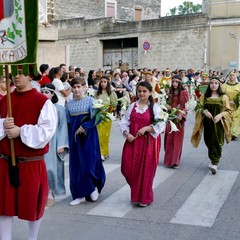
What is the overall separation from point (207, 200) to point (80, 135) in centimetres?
197

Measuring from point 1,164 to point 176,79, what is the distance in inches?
198

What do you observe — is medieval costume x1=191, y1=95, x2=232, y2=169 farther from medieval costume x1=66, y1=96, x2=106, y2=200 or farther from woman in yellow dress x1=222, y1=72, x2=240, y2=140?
woman in yellow dress x1=222, y1=72, x2=240, y2=140

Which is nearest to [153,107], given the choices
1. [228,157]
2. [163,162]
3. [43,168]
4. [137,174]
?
[137,174]

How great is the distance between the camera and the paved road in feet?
17.1

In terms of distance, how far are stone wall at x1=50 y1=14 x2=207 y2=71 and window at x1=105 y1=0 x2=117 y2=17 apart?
749 cm

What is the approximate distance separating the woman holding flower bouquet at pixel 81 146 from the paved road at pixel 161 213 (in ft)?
0.75

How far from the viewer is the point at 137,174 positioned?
20.5ft

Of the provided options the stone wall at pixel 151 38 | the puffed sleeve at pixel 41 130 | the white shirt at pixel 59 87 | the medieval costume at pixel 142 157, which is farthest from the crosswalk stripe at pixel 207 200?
the stone wall at pixel 151 38

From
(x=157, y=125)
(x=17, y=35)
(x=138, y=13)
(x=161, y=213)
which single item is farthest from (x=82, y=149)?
(x=138, y=13)

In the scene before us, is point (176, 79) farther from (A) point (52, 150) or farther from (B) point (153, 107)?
(A) point (52, 150)

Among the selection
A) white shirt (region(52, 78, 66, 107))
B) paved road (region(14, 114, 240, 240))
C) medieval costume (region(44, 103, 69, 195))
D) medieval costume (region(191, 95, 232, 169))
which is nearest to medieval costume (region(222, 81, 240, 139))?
medieval costume (region(191, 95, 232, 169))

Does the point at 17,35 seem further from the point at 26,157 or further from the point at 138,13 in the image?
the point at 138,13

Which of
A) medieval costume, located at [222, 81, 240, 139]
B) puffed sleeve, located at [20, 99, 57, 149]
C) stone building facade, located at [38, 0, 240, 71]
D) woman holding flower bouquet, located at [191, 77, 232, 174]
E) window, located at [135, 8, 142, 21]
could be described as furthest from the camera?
window, located at [135, 8, 142, 21]

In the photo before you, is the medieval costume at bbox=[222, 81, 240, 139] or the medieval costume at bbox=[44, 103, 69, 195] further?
the medieval costume at bbox=[222, 81, 240, 139]
